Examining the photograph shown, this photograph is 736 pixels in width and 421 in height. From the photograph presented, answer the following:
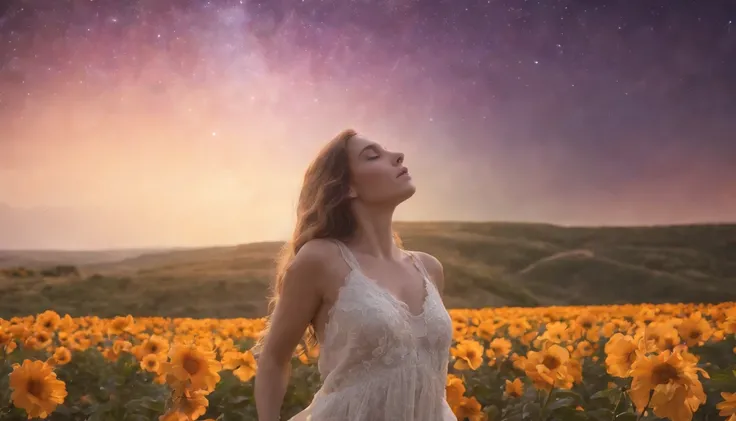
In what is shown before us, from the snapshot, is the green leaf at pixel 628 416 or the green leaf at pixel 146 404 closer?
the green leaf at pixel 628 416

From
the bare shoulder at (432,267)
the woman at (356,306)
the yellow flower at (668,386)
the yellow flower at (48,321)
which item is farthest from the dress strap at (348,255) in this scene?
the yellow flower at (48,321)

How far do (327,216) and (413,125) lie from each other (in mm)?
3913

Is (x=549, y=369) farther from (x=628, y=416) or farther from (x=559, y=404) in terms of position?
(x=628, y=416)

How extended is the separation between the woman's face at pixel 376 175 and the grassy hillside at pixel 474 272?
3.62 metres

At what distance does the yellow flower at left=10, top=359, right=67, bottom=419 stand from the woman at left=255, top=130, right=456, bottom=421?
1.78 feet

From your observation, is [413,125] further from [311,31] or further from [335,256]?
[335,256]

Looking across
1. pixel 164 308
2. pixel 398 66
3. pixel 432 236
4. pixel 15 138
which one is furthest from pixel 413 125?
pixel 15 138

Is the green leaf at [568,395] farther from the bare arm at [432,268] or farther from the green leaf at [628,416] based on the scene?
the bare arm at [432,268]

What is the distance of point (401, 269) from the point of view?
1.46 metres

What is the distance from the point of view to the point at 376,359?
1.30 metres

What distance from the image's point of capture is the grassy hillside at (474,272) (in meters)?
4.93

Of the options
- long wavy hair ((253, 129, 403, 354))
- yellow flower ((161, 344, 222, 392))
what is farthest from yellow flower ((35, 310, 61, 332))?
long wavy hair ((253, 129, 403, 354))

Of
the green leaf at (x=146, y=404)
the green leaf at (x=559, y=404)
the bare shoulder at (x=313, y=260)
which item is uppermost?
the bare shoulder at (x=313, y=260)

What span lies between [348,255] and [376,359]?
8.2 inches
